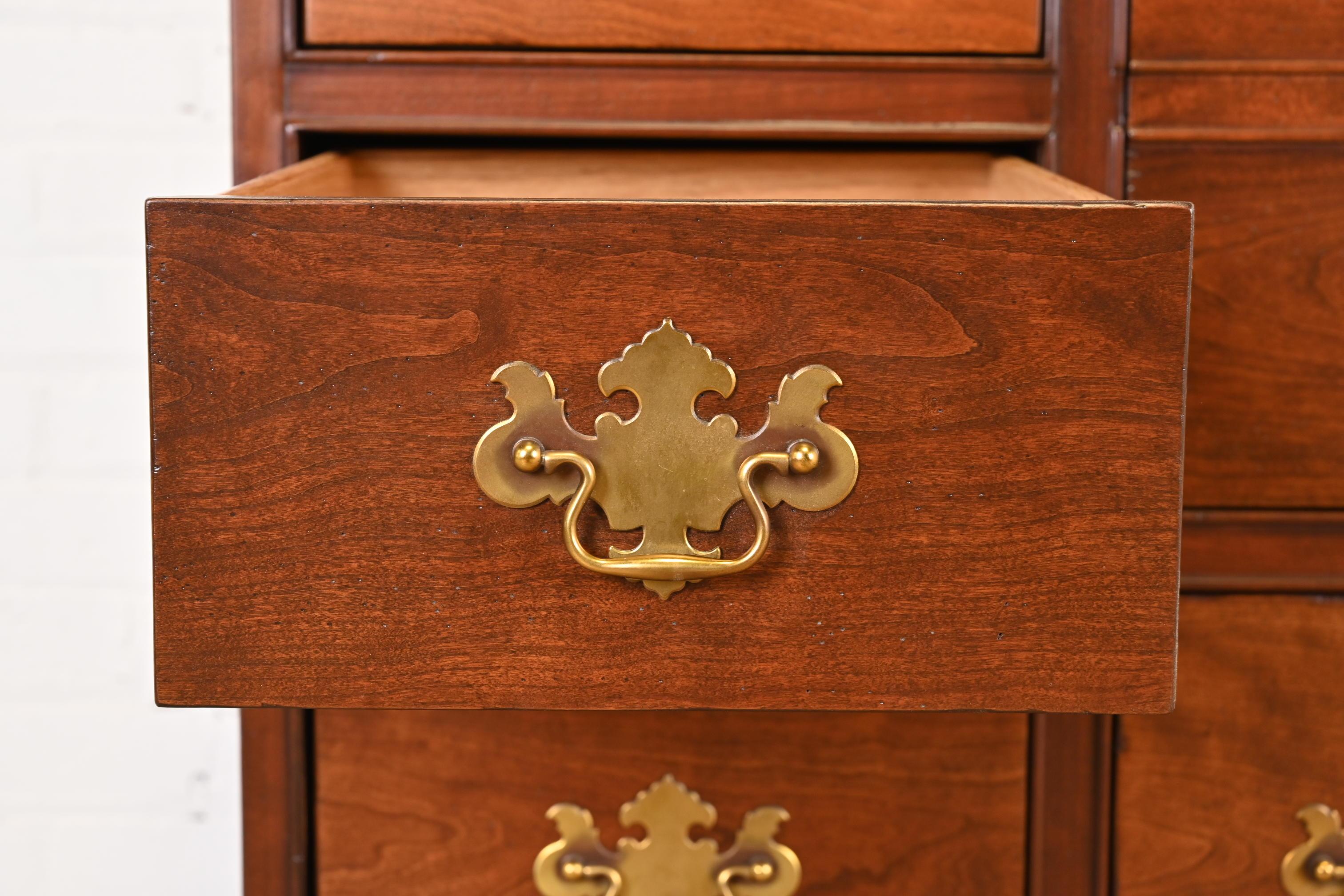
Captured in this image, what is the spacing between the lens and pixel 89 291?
883mm

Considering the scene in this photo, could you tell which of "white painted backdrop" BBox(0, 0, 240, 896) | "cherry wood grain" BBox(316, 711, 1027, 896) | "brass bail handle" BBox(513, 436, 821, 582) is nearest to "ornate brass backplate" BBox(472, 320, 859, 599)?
"brass bail handle" BBox(513, 436, 821, 582)

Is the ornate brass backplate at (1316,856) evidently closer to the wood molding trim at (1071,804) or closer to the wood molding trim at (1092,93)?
the wood molding trim at (1071,804)

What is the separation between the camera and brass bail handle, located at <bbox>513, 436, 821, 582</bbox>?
1.25 ft

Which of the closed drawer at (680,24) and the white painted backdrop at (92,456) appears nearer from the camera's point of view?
the closed drawer at (680,24)

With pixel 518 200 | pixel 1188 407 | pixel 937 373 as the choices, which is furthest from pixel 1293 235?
pixel 518 200

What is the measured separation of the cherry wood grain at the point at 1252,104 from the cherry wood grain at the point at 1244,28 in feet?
0.04

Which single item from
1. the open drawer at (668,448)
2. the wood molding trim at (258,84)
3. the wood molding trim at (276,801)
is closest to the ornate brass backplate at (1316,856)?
the open drawer at (668,448)

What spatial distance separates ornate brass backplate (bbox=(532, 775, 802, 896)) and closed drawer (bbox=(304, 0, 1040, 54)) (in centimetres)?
38

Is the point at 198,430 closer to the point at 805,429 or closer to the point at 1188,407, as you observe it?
the point at 805,429

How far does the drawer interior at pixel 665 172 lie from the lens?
0.57 metres

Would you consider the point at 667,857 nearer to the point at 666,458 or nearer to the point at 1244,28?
the point at 666,458

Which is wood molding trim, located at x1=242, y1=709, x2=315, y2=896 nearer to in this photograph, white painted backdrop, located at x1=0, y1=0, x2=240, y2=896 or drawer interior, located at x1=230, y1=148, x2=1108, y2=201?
drawer interior, located at x1=230, y1=148, x2=1108, y2=201

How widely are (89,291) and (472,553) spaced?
2.16 ft

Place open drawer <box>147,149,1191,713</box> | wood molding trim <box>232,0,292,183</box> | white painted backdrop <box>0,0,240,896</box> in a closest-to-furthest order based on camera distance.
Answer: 1. open drawer <box>147,149,1191,713</box>
2. wood molding trim <box>232,0,292,183</box>
3. white painted backdrop <box>0,0,240,896</box>
